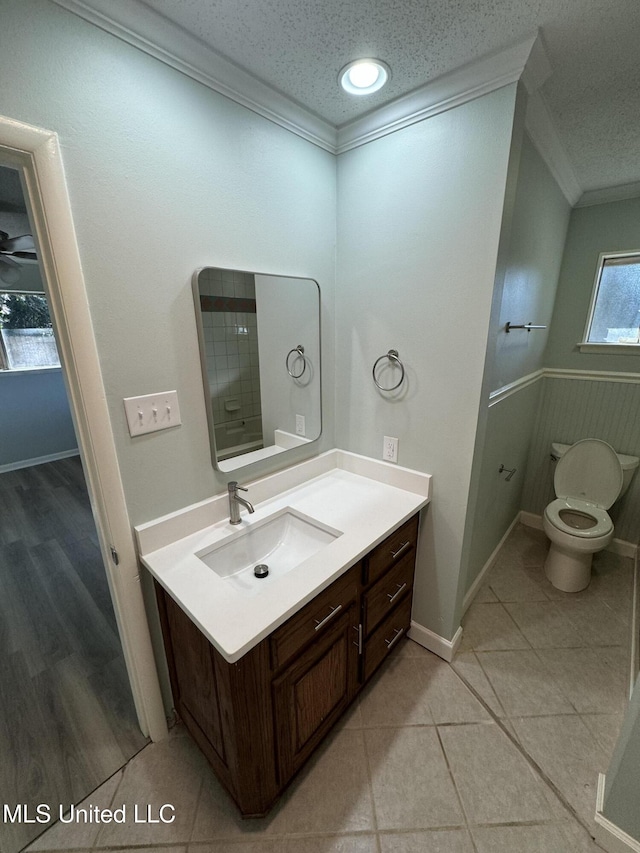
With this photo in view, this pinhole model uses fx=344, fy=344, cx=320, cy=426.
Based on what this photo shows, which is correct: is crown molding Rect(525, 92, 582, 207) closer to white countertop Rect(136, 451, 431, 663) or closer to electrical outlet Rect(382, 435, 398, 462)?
electrical outlet Rect(382, 435, 398, 462)

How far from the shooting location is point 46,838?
1129mm

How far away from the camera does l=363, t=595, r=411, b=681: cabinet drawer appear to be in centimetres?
147

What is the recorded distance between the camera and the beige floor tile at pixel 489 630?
1812 mm

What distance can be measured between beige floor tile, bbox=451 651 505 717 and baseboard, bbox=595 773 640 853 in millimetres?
390

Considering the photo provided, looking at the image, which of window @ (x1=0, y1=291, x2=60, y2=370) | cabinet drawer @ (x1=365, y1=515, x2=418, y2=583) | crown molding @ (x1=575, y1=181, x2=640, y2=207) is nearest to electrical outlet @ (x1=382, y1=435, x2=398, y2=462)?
cabinet drawer @ (x1=365, y1=515, x2=418, y2=583)

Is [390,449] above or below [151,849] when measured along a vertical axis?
above

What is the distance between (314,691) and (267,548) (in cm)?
52

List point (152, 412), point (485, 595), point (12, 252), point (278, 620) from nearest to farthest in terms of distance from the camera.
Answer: point (278, 620), point (152, 412), point (485, 595), point (12, 252)

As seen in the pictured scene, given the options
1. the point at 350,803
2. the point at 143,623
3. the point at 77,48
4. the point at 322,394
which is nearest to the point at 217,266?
the point at 77,48

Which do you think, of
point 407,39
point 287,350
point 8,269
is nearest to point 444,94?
point 407,39

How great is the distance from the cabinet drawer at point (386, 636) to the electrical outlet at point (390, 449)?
0.69m

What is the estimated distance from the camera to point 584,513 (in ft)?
7.43

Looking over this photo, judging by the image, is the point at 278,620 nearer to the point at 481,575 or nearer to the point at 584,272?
the point at 481,575

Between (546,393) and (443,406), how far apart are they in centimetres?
170
